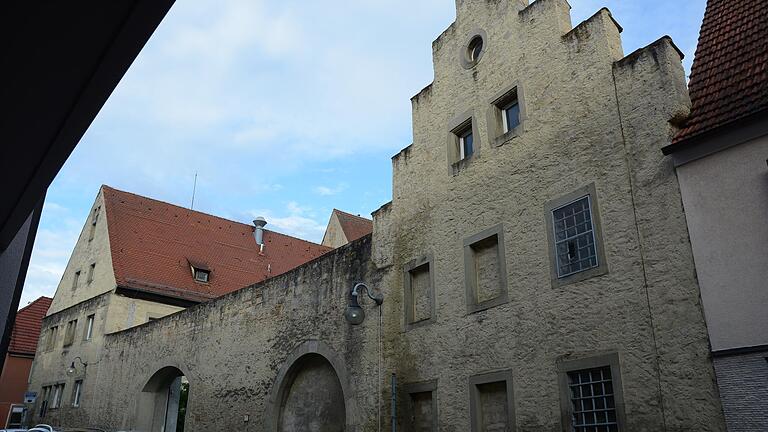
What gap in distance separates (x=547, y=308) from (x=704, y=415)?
8.46 feet

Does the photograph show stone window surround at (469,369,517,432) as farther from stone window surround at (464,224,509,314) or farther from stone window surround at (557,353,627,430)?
stone window surround at (464,224,509,314)

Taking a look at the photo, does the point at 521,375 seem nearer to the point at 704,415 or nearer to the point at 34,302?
the point at 704,415

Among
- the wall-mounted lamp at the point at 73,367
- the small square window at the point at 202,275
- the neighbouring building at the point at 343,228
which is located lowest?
the wall-mounted lamp at the point at 73,367

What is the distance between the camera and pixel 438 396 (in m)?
10.4

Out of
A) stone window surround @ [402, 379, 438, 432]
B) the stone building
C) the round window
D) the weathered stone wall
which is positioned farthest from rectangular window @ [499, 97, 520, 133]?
stone window surround @ [402, 379, 438, 432]

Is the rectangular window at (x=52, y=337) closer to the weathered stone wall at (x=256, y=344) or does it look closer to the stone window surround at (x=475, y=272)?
the weathered stone wall at (x=256, y=344)

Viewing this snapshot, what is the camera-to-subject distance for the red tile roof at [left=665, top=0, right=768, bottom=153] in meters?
7.42

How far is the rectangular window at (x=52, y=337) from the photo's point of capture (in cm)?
2702

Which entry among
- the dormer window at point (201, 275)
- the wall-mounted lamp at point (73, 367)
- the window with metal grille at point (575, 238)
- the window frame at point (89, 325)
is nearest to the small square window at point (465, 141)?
the window with metal grille at point (575, 238)

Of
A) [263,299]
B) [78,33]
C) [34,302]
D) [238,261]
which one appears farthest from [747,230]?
[34,302]

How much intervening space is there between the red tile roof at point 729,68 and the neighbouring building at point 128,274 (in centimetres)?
2138

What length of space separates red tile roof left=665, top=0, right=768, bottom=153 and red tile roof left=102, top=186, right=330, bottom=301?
841 inches

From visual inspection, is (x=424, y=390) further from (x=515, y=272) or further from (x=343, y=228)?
(x=343, y=228)

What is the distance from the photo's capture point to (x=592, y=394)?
816 centimetres
